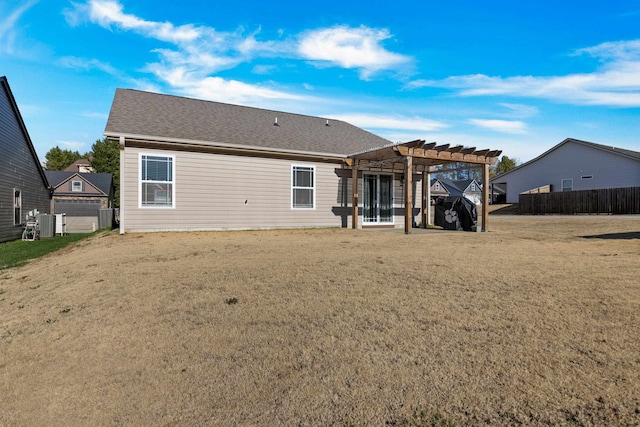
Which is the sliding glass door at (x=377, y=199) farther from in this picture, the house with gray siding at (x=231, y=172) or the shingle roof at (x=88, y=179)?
the shingle roof at (x=88, y=179)

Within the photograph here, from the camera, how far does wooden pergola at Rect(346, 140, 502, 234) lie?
34.8 ft

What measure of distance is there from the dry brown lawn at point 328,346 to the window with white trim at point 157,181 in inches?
212

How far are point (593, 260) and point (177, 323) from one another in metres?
6.27

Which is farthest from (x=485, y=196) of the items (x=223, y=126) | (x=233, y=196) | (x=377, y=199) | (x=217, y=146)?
(x=223, y=126)

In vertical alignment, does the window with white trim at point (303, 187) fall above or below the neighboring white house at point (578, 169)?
below

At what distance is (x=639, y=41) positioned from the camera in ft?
37.0

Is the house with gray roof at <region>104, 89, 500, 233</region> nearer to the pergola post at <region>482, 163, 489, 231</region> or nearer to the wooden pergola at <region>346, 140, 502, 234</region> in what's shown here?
the wooden pergola at <region>346, 140, 502, 234</region>

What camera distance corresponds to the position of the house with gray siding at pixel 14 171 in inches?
520

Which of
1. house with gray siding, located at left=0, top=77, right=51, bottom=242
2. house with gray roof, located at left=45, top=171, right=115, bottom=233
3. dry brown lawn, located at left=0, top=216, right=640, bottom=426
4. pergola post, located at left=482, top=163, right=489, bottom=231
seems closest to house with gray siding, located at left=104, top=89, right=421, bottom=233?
pergola post, located at left=482, top=163, right=489, bottom=231

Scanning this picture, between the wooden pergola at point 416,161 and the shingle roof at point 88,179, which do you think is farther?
the shingle roof at point 88,179

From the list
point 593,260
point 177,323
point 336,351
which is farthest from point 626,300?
point 177,323

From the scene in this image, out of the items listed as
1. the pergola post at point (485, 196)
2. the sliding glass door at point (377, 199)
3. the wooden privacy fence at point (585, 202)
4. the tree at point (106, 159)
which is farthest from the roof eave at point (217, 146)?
the tree at point (106, 159)

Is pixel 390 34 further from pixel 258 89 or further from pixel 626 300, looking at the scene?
pixel 626 300

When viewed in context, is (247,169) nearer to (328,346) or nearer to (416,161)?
(416,161)
